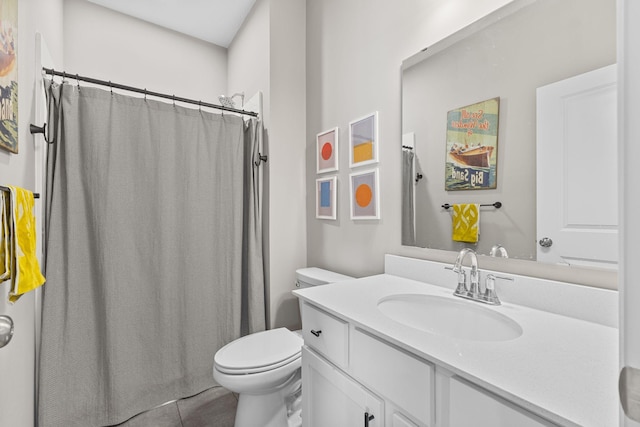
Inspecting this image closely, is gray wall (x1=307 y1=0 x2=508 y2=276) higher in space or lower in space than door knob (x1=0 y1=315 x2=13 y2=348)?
higher

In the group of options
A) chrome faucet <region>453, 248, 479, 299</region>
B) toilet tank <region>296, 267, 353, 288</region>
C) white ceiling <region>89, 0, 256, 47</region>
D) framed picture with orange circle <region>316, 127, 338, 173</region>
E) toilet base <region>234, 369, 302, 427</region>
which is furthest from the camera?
white ceiling <region>89, 0, 256, 47</region>

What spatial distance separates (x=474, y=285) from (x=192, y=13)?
2919 millimetres

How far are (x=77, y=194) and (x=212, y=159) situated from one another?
76 centimetres

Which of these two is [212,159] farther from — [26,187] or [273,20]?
→ [273,20]

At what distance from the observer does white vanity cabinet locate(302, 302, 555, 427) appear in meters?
0.60

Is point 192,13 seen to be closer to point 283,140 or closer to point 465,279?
point 283,140

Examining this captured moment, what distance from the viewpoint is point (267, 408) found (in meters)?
1.43

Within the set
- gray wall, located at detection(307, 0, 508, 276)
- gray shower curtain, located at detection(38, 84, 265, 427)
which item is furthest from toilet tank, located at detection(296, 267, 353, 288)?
gray shower curtain, located at detection(38, 84, 265, 427)

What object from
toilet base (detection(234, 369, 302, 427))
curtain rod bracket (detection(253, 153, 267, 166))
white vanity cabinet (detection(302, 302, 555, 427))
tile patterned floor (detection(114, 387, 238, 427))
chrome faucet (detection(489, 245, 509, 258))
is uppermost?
curtain rod bracket (detection(253, 153, 267, 166))

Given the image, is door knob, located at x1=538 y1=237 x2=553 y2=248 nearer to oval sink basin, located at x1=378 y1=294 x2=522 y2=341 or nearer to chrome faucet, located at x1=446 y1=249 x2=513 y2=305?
chrome faucet, located at x1=446 y1=249 x2=513 y2=305

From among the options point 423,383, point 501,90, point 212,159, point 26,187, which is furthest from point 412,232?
point 26,187

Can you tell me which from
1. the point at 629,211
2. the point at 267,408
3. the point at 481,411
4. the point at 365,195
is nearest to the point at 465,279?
the point at 481,411

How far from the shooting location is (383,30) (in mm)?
1567

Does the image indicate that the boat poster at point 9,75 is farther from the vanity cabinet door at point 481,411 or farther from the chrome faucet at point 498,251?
the chrome faucet at point 498,251
